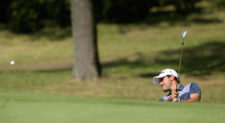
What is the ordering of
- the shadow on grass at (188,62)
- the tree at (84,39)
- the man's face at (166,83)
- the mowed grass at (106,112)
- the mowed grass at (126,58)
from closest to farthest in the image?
the mowed grass at (106,112), the man's face at (166,83), the mowed grass at (126,58), the tree at (84,39), the shadow on grass at (188,62)

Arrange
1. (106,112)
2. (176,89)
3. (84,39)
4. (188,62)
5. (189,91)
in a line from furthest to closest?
(188,62) < (84,39) < (176,89) < (189,91) < (106,112)

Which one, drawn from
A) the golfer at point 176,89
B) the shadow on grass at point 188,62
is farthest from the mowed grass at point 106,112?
the shadow on grass at point 188,62

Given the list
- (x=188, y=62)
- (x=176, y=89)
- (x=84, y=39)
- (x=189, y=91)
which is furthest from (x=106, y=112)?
(x=188, y=62)

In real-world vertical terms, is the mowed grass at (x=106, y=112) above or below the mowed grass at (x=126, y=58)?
above

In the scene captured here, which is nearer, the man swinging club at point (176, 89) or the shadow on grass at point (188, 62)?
the man swinging club at point (176, 89)

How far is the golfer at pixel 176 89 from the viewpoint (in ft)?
17.8

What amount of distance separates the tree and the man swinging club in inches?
401

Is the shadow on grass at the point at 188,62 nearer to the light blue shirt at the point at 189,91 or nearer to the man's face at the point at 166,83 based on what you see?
the man's face at the point at 166,83

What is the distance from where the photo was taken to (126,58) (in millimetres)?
24500

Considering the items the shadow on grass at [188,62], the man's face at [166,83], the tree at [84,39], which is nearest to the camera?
the man's face at [166,83]

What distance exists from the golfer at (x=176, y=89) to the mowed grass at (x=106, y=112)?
50.9 inches

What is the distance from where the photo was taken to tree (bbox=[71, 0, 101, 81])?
16.3 m

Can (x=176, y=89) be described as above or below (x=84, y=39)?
above

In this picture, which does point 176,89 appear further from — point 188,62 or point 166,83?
point 188,62
